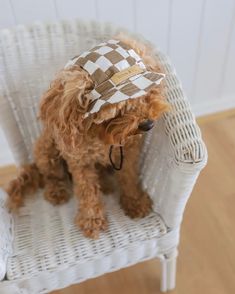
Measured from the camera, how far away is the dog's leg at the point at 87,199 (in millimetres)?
1095

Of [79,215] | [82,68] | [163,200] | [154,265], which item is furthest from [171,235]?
[82,68]

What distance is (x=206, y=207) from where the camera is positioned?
167cm

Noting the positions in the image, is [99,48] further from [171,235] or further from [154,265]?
[154,265]

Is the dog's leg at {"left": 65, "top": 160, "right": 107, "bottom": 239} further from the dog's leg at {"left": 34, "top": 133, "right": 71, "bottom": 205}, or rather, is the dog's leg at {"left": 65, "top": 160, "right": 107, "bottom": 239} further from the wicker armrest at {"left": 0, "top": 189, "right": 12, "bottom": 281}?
the wicker armrest at {"left": 0, "top": 189, "right": 12, "bottom": 281}

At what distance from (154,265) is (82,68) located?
0.94m

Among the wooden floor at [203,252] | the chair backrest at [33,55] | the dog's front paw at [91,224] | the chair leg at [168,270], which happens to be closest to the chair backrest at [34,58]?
the chair backrest at [33,55]

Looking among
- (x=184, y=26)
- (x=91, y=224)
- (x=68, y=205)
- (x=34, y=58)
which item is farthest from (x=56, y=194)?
(x=184, y=26)

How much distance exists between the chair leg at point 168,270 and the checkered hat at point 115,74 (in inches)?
23.8

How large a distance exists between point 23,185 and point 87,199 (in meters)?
0.24

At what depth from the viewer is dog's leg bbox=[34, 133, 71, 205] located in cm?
119

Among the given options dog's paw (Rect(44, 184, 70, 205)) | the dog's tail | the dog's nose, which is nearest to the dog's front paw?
dog's paw (Rect(44, 184, 70, 205))

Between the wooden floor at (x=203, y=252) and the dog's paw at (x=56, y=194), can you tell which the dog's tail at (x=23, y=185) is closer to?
the dog's paw at (x=56, y=194)

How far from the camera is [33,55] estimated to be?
3.78ft

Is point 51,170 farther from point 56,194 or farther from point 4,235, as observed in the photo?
point 4,235
